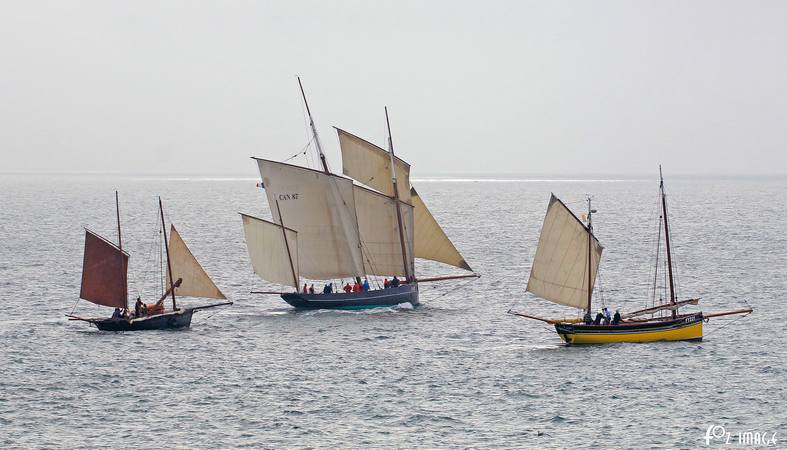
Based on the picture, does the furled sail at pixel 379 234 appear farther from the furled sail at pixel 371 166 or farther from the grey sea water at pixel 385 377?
the grey sea water at pixel 385 377

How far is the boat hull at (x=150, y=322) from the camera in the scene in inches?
3241

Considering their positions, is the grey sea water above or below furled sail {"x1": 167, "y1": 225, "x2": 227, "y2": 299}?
below

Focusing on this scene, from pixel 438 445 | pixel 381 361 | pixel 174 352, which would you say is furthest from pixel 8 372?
pixel 438 445

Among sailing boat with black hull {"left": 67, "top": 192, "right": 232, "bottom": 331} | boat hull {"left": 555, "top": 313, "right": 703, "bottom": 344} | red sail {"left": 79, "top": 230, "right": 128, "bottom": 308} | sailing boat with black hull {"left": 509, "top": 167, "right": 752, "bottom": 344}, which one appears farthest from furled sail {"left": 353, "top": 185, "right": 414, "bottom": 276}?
red sail {"left": 79, "top": 230, "right": 128, "bottom": 308}

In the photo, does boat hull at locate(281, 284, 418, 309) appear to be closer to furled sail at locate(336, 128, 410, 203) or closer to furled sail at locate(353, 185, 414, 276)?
furled sail at locate(353, 185, 414, 276)

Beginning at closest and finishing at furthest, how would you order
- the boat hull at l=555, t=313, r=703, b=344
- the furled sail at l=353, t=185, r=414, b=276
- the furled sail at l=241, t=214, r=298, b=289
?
the boat hull at l=555, t=313, r=703, b=344 → the furled sail at l=241, t=214, r=298, b=289 → the furled sail at l=353, t=185, r=414, b=276

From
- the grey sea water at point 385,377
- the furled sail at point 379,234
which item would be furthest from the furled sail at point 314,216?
the grey sea water at point 385,377

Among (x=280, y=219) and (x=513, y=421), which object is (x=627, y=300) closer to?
(x=280, y=219)

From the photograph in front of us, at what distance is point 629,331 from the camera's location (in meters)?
76.9

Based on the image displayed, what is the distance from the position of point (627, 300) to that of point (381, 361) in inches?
1286

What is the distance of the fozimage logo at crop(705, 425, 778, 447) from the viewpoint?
5538 centimetres

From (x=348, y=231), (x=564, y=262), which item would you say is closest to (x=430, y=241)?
(x=348, y=231)

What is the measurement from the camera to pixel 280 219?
93.7m

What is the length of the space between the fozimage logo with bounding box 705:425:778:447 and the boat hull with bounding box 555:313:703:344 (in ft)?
64.4
